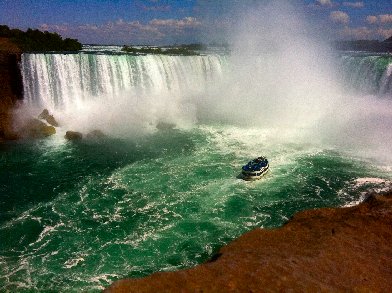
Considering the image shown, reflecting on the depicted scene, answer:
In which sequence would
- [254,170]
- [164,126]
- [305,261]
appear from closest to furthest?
[305,261]
[254,170]
[164,126]

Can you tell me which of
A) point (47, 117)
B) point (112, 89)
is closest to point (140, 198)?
point (47, 117)

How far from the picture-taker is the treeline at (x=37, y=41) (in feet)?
121

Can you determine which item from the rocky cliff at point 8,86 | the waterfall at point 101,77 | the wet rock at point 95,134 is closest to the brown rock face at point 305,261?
the wet rock at point 95,134

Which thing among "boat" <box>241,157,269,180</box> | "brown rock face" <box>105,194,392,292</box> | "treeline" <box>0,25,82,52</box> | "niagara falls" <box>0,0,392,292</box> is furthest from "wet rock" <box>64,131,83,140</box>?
"brown rock face" <box>105,194,392,292</box>

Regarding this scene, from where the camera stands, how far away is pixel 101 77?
3045 cm

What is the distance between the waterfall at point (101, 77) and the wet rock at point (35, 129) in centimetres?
238

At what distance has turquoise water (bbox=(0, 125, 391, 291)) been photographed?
40.7 ft

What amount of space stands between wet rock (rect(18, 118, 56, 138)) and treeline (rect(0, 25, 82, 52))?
13.1 meters

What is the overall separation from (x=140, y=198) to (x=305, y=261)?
1016 centimetres

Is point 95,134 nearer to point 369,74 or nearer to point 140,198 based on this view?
point 140,198

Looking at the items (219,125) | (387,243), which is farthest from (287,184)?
(219,125)

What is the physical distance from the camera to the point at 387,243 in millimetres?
10656

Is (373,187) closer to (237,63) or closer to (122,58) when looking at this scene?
(122,58)

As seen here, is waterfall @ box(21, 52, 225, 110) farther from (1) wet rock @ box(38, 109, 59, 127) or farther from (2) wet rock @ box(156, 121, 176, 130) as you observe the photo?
(2) wet rock @ box(156, 121, 176, 130)
